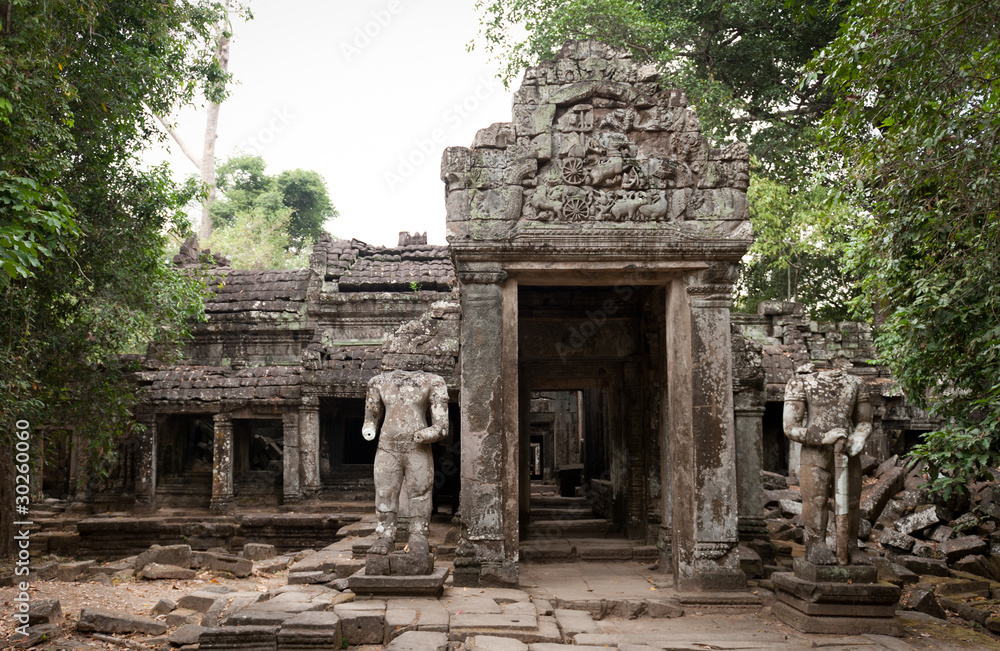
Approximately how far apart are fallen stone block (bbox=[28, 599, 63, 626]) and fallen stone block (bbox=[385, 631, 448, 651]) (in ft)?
11.2

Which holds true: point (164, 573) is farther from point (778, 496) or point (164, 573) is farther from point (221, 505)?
point (778, 496)

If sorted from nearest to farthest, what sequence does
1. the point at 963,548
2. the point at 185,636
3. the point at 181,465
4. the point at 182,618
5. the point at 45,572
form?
the point at 185,636 < the point at 182,618 < the point at 45,572 < the point at 963,548 < the point at 181,465

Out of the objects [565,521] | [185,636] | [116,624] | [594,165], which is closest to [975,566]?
[565,521]

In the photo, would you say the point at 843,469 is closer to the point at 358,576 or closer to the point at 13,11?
the point at 358,576

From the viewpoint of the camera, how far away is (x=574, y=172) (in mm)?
7098

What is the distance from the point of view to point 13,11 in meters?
7.57

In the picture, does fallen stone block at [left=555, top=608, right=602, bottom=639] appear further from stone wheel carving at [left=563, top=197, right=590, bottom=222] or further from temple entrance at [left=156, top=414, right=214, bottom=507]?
temple entrance at [left=156, top=414, right=214, bottom=507]

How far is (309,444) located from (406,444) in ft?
25.1

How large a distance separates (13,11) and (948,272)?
9903mm

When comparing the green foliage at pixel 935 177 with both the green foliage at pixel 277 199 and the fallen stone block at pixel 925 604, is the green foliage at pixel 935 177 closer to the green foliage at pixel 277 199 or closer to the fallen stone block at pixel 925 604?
the fallen stone block at pixel 925 604

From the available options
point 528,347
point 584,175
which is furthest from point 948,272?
point 528,347

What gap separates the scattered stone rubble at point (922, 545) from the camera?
7.59m

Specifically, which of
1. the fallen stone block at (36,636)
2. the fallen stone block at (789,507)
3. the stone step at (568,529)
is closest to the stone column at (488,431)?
the stone step at (568,529)

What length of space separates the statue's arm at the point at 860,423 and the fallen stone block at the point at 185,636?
578cm
